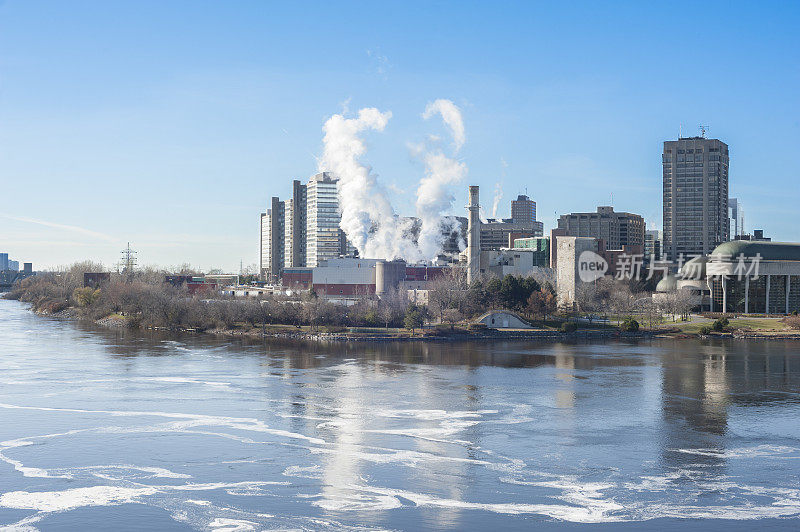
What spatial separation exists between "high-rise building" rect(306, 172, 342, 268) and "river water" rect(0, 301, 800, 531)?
94.2 metres

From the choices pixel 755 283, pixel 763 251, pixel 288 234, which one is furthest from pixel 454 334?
pixel 288 234

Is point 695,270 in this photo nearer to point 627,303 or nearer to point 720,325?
point 627,303

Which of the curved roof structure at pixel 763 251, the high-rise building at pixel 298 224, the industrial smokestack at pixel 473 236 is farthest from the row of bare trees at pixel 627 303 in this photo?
the high-rise building at pixel 298 224

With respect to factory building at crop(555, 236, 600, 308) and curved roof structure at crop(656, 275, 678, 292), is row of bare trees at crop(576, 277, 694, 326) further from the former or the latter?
curved roof structure at crop(656, 275, 678, 292)

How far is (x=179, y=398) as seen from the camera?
3170 cm

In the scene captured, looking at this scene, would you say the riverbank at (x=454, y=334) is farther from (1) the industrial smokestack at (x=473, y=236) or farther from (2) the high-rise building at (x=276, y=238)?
(2) the high-rise building at (x=276, y=238)

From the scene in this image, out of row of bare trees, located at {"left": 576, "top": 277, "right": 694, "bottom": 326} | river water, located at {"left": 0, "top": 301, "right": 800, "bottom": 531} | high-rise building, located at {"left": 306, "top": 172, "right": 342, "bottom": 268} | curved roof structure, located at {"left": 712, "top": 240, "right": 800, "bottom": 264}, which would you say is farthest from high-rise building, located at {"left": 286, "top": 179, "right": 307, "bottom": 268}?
river water, located at {"left": 0, "top": 301, "right": 800, "bottom": 531}

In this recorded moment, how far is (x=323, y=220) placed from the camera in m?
138

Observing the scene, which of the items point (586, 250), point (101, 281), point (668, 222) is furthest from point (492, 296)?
point (668, 222)

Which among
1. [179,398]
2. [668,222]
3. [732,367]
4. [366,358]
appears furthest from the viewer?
[668,222]

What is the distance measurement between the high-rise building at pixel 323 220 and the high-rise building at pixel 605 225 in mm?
43462

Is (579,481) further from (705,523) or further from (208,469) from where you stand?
(208,469)

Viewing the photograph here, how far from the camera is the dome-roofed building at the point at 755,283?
75.0 metres

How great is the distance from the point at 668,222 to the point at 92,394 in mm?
117792
